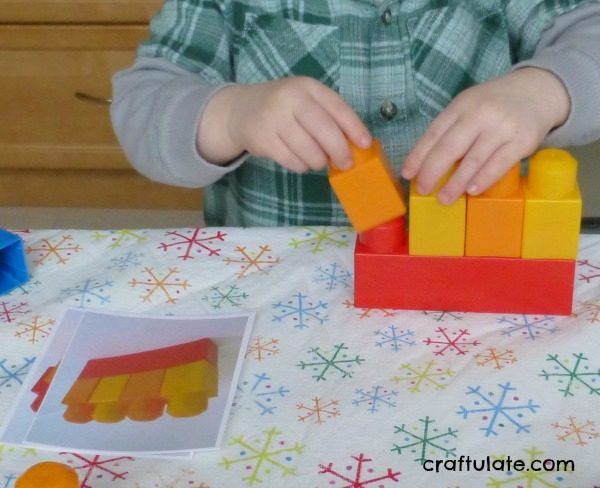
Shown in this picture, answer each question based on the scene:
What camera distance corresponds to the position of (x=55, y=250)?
2.46 ft

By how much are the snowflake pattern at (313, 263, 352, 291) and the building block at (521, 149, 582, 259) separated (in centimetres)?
14

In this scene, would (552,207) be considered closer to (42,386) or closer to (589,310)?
(589,310)

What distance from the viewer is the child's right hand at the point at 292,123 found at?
0.62 metres

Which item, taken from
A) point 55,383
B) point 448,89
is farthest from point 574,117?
point 55,383

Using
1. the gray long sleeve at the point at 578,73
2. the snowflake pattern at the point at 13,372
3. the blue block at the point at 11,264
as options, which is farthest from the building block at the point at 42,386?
the gray long sleeve at the point at 578,73

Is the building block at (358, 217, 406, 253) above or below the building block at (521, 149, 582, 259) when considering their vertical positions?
below

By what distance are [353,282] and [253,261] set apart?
0.09 meters

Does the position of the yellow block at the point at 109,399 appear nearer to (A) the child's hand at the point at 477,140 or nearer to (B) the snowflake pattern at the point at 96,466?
(B) the snowflake pattern at the point at 96,466

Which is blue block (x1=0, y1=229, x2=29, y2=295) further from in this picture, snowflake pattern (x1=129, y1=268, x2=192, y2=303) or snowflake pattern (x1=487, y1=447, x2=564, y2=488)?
snowflake pattern (x1=487, y1=447, x2=564, y2=488)

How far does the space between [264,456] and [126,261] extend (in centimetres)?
27

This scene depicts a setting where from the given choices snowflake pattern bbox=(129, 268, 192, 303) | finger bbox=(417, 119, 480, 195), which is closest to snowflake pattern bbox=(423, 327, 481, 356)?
finger bbox=(417, 119, 480, 195)

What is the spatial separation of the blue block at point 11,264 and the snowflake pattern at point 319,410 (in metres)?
0.28

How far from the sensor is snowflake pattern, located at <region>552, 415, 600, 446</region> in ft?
1.70

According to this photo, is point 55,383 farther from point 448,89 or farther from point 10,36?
point 10,36
